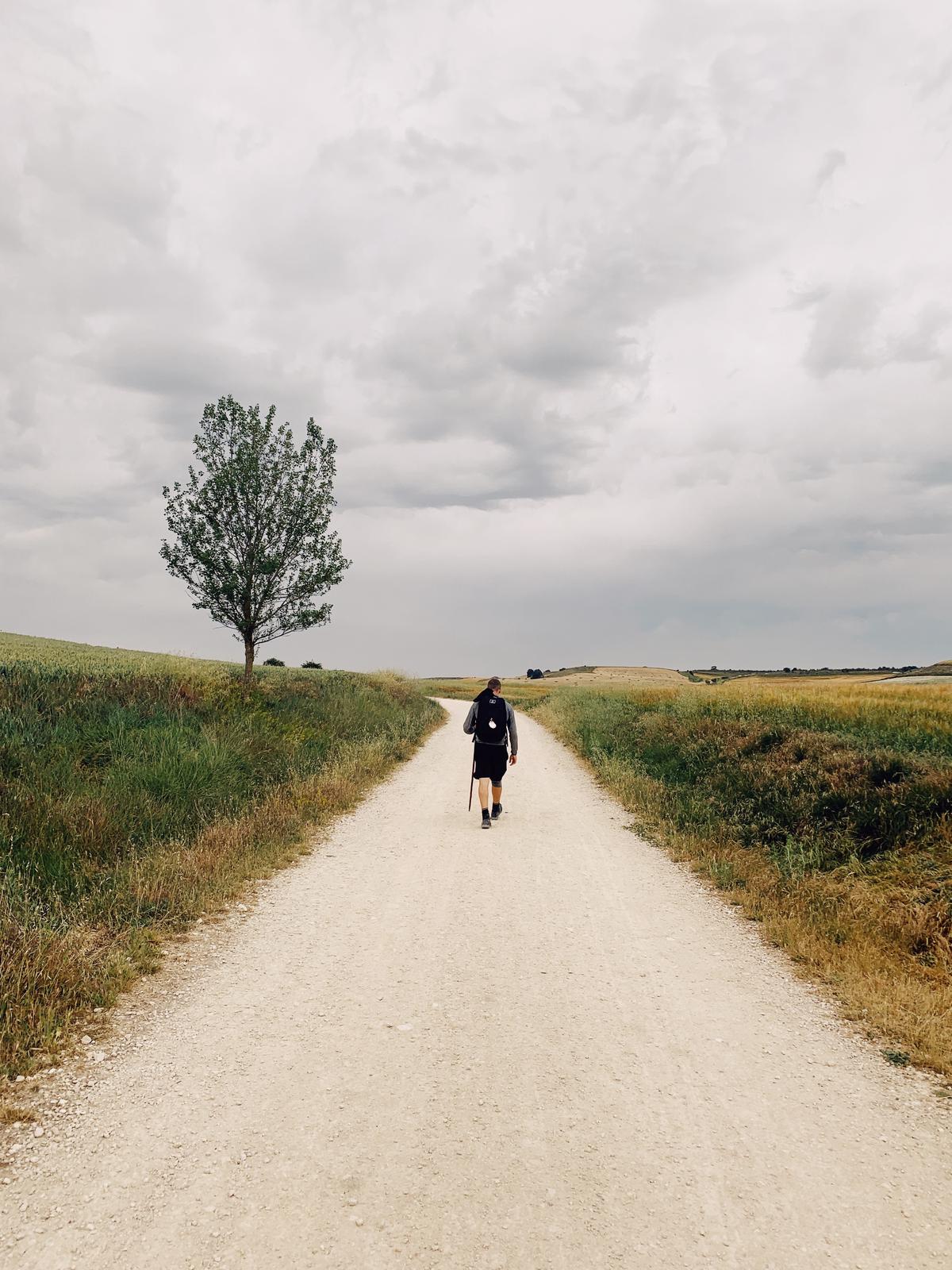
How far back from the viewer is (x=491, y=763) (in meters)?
11.6

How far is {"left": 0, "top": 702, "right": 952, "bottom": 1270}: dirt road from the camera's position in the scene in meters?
2.94

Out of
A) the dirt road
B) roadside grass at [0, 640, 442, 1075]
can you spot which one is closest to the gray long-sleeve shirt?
roadside grass at [0, 640, 442, 1075]

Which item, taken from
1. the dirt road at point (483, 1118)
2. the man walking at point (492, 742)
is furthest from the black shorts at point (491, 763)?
the dirt road at point (483, 1118)

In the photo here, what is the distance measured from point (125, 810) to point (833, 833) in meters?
8.98

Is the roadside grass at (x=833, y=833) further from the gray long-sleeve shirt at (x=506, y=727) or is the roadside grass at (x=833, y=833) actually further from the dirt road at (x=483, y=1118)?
the gray long-sleeve shirt at (x=506, y=727)

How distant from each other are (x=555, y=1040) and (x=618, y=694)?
29551 millimetres

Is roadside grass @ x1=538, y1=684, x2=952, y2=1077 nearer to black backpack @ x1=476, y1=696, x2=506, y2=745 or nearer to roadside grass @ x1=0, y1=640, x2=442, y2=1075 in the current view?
black backpack @ x1=476, y1=696, x2=506, y2=745

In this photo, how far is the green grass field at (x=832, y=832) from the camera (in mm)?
5684

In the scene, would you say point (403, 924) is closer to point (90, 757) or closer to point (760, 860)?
point (760, 860)

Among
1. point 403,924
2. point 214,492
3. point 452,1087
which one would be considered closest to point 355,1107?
point 452,1087

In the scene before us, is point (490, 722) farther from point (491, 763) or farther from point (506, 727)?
point (491, 763)

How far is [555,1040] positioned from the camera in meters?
4.58

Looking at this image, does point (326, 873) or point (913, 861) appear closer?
point (913, 861)

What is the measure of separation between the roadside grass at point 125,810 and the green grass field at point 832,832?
5.51 metres
